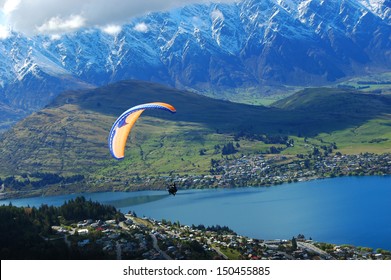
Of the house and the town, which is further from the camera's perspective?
the house

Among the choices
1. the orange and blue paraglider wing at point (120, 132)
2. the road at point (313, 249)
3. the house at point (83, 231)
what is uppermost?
the orange and blue paraglider wing at point (120, 132)

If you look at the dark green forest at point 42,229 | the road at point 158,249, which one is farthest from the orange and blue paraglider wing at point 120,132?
the dark green forest at point 42,229

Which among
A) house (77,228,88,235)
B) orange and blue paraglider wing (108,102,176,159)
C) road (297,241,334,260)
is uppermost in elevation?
orange and blue paraglider wing (108,102,176,159)

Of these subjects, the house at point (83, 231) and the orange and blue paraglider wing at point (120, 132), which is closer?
the orange and blue paraglider wing at point (120, 132)

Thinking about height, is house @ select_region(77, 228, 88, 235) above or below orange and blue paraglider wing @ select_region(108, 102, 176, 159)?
below

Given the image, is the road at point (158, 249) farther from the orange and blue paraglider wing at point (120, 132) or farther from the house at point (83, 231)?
the orange and blue paraglider wing at point (120, 132)

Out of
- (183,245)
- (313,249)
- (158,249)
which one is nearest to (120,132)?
(158,249)

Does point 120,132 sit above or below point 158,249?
above

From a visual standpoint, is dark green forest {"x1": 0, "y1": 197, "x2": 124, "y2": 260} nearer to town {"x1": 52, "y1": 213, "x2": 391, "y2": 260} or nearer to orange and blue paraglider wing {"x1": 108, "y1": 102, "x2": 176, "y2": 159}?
town {"x1": 52, "y1": 213, "x2": 391, "y2": 260}

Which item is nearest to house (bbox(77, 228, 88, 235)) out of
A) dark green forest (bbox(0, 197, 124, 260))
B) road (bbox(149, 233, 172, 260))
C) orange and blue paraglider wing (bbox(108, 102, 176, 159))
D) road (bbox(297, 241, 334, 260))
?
dark green forest (bbox(0, 197, 124, 260))

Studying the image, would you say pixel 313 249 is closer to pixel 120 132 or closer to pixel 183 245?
pixel 183 245
